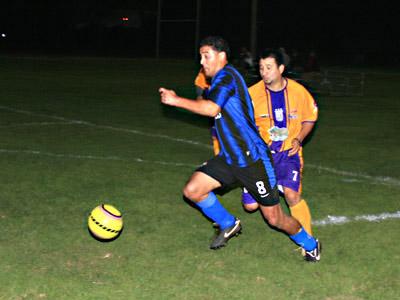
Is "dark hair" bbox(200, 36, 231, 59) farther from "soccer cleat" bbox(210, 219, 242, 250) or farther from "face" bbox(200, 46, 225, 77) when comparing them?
"soccer cleat" bbox(210, 219, 242, 250)

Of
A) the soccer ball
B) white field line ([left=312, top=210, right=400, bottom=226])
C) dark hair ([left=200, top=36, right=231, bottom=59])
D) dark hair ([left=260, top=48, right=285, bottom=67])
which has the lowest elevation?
white field line ([left=312, top=210, right=400, bottom=226])

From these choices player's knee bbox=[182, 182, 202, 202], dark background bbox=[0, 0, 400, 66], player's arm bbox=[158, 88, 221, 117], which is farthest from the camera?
dark background bbox=[0, 0, 400, 66]

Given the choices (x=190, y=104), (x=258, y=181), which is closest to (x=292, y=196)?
(x=258, y=181)

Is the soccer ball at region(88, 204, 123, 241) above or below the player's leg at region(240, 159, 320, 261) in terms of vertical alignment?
below

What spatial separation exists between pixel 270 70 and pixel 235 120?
844 millimetres

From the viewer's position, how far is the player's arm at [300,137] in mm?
6504

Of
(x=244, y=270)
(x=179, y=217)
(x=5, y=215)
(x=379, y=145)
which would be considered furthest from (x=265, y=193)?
(x=379, y=145)

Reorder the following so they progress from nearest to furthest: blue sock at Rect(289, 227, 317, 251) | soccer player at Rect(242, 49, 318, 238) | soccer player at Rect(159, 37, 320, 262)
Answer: soccer player at Rect(159, 37, 320, 262) → blue sock at Rect(289, 227, 317, 251) → soccer player at Rect(242, 49, 318, 238)

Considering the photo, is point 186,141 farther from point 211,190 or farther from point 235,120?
point 235,120

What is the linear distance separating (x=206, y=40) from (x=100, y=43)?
2302 inches

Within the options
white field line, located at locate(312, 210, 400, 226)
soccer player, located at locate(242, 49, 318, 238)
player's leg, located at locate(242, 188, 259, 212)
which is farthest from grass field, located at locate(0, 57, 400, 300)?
soccer player, located at locate(242, 49, 318, 238)

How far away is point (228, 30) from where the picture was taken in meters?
58.3

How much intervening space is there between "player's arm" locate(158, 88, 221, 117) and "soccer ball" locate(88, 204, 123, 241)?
148 cm

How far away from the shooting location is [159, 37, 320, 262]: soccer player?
5688 millimetres
